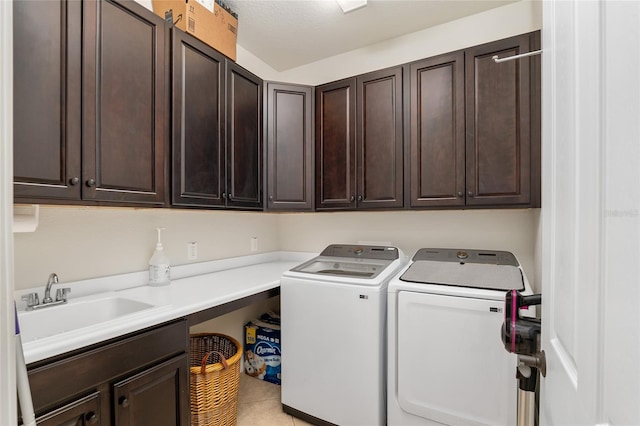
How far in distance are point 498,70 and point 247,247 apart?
2.25m

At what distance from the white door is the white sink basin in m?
1.42

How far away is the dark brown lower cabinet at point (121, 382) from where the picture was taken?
0.96m

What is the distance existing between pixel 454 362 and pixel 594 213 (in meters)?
1.35

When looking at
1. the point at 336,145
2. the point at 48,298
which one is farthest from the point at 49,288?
the point at 336,145

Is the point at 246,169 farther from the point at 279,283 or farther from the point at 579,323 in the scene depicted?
the point at 579,323

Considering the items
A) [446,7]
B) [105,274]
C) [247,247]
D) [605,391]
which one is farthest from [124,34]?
[446,7]

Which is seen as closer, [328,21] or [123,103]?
[123,103]

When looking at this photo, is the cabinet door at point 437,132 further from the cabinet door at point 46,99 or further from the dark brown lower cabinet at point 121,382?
the cabinet door at point 46,99

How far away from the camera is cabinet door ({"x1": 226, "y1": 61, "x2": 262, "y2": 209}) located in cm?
197

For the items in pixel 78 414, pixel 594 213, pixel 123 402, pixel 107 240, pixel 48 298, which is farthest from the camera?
pixel 107 240

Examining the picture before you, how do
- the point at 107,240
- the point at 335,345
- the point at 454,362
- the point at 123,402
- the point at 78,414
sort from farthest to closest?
the point at 335,345 → the point at 107,240 → the point at 454,362 → the point at 123,402 → the point at 78,414

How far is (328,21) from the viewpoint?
2.25m

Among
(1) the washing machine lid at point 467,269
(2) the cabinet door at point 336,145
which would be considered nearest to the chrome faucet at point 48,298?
(2) the cabinet door at point 336,145

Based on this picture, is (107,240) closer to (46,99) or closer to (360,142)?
(46,99)
